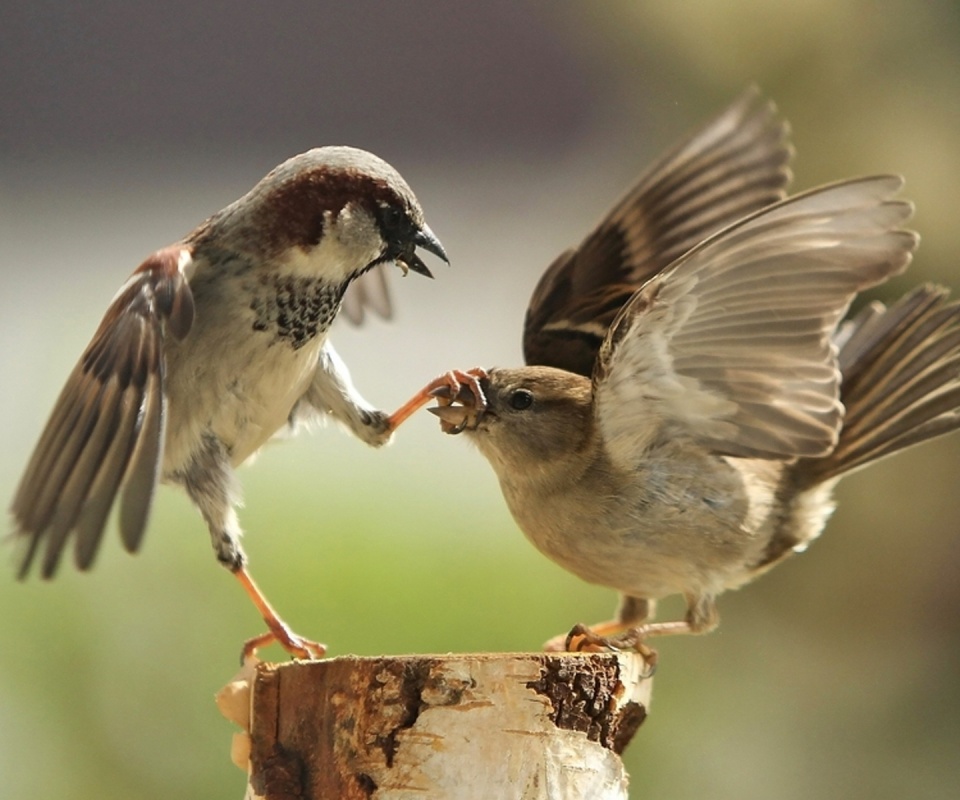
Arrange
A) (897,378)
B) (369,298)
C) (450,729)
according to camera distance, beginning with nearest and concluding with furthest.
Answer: (450,729) → (897,378) → (369,298)

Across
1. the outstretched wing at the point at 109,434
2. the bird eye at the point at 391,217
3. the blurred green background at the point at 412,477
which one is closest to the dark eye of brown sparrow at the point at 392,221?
the bird eye at the point at 391,217

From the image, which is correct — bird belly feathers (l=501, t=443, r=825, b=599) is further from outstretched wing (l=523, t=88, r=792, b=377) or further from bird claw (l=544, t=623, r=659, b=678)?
outstretched wing (l=523, t=88, r=792, b=377)

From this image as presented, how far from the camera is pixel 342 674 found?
1.24 meters

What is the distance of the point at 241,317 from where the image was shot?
148cm

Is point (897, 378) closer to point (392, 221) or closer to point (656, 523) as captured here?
point (656, 523)

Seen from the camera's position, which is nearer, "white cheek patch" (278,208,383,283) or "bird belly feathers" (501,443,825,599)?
"white cheek patch" (278,208,383,283)

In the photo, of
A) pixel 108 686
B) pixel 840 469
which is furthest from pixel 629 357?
pixel 108 686

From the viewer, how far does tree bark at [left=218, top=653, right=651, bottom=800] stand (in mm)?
1191

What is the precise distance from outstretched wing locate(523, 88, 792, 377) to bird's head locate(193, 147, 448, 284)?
1.30 feet

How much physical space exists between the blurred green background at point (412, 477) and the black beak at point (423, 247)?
0.93 meters

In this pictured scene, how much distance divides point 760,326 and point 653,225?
1.49ft

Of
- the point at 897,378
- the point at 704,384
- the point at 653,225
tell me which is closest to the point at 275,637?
the point at 704,384

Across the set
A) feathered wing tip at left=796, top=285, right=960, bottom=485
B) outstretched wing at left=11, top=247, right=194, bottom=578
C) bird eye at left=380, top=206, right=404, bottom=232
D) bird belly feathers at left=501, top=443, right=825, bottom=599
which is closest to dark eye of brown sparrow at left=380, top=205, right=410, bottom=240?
bird eye at left=380, top=206, right=404, bottom=232

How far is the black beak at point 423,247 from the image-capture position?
4.76 ft
